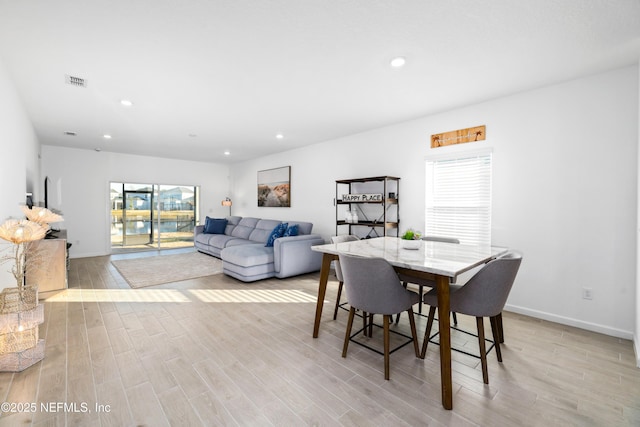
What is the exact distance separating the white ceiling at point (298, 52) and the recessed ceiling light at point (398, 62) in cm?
7

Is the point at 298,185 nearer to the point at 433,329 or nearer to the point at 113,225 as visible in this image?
the point at 433,329

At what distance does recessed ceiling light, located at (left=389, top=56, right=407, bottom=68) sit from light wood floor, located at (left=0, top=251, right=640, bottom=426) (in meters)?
2.59

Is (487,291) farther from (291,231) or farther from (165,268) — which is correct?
(165,268)

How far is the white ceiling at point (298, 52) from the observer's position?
196cm

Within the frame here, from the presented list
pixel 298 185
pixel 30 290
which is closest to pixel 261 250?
pixel 298 185

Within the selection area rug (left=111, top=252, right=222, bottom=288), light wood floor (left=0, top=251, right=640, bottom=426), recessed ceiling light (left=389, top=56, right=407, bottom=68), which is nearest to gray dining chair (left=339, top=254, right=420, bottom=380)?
light wood floor (left=0, top=251, right=640, bottom=426)

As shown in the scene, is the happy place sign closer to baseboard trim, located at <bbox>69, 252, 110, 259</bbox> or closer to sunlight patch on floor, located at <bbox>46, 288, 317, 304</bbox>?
sunlight patch on floor, located at <bbox>46, 288, 317, 304</bbox>

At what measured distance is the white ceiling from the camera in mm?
1964

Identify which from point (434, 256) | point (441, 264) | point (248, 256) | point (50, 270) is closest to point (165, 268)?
point (50, 270)

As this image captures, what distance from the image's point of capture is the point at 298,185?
649 centimetres

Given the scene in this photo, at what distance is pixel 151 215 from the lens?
7.96 m

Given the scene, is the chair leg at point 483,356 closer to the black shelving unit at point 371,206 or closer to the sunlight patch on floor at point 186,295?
the sunlight patch on floor at point 186,295

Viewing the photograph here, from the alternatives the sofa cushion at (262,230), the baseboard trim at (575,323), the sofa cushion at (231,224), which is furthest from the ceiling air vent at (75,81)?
the baseboard trim at (575,323)

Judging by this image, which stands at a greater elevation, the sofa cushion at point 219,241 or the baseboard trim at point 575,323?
the sofa cushion at point 219,241
